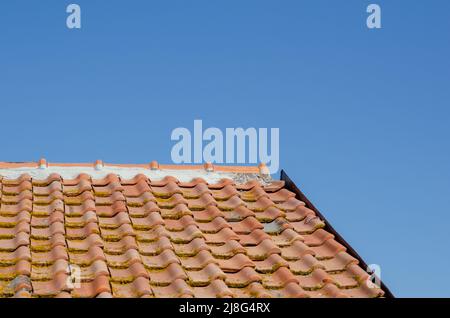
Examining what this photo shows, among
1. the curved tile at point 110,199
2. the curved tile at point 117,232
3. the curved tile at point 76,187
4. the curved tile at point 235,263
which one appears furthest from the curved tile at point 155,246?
the curved tile at point 76,187

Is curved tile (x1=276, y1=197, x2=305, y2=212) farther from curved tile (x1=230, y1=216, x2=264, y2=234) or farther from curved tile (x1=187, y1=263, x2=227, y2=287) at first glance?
curved tile (x1=187, y1=263, x2=227, y2=287)

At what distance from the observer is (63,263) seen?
614cm

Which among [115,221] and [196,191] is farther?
[196,191]

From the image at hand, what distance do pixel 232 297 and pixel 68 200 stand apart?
2283mm

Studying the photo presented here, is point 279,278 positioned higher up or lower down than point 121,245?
lower down

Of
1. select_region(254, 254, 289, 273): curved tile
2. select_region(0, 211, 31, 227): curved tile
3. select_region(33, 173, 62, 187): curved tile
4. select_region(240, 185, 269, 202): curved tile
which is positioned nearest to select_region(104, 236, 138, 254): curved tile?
select_region(0, 211, 31, 227): curved tile

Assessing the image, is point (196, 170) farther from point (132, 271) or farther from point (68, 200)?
point (132, 271)

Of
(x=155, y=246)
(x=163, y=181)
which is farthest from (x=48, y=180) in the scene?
(x=155, y=246)

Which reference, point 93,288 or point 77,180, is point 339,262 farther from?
point 77,180

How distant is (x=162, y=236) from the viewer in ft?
22.1

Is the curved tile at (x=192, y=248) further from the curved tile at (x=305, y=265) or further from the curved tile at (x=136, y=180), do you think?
the curved tile at (x=136, y=180)

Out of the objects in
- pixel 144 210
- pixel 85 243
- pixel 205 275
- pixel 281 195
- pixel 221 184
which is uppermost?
pixel 221 184

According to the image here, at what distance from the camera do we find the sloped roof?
6.02m
